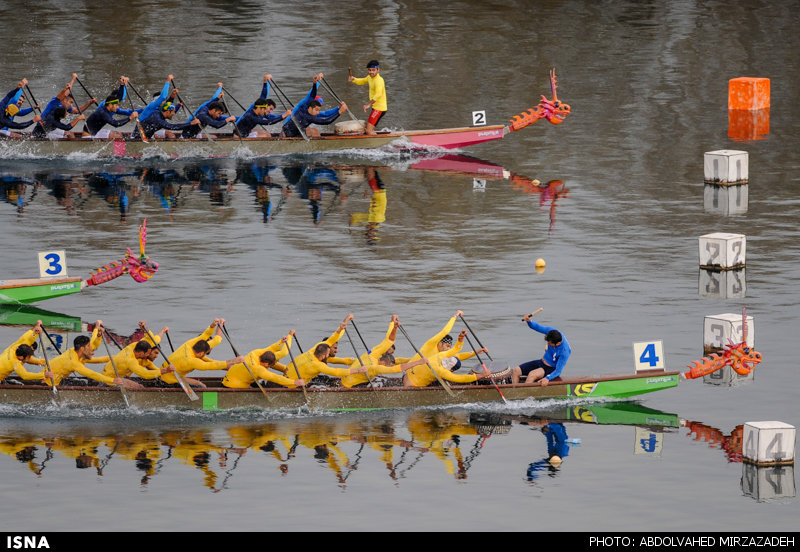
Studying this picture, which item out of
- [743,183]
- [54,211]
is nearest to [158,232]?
[54,211]

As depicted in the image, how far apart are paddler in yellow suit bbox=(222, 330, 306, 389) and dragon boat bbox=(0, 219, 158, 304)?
6.44 meters

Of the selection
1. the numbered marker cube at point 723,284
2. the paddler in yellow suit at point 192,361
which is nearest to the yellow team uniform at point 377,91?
the numbered marker cube at point 723,284

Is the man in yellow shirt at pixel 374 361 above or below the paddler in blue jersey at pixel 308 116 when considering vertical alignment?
below

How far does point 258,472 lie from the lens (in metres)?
26.9

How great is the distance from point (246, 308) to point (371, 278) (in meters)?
3.43

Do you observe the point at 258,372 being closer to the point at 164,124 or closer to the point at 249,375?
the point at 249,375

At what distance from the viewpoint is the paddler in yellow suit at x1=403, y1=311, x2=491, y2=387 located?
97.5ft

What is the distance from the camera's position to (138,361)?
29.8m

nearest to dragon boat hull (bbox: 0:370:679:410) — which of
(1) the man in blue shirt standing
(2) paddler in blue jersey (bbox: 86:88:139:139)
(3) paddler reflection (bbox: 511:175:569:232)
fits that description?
(1) the man in blue shirt standing

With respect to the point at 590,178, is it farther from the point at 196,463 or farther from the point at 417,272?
the point at 196,463

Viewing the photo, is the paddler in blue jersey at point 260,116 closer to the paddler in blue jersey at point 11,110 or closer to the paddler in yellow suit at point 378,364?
the paddler in blue jersey at point 11,110

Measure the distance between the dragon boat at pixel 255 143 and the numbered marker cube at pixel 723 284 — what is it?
12325 millimetres

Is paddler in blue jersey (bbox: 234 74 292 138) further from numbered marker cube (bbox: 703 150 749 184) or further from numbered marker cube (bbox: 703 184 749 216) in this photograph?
numbered marker cube (bbox: 703 184 749 216)

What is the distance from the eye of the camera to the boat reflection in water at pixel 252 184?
4484cm
